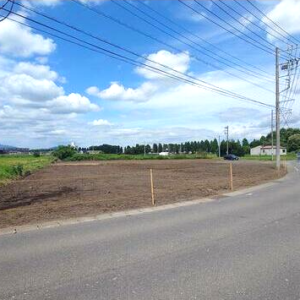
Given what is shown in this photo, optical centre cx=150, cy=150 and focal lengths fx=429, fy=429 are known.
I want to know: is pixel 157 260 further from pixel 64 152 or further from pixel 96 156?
pixel 64 152

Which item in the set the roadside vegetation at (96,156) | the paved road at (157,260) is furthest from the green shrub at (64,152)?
the paved road at (157,260)

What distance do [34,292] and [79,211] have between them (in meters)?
8.70

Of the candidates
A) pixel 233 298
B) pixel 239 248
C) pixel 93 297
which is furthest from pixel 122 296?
pixel 239 248

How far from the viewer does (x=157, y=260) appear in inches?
292

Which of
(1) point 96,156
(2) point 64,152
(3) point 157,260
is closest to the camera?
(3) point 157,260

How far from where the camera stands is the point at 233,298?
5.48m

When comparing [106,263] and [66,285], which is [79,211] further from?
[66,285]

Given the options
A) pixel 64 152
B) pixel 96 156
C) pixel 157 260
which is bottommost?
pixel 157 260

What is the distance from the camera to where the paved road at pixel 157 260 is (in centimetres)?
582

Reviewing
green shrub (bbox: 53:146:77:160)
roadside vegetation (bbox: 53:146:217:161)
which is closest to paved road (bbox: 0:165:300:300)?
roadside vegetation (bbox: 53:146:217:161)

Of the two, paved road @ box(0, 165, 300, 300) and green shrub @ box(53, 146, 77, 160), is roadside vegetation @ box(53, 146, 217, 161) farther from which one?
paved road @ box(0, 165, 300, 300)

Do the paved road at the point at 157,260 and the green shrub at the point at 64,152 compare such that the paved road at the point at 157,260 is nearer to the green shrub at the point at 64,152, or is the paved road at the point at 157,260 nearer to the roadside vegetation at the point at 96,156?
the roadside vegetation at the point at 96,156

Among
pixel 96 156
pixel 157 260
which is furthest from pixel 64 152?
pixel 157 260

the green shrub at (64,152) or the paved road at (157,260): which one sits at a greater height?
the green shrub at (64,152)
